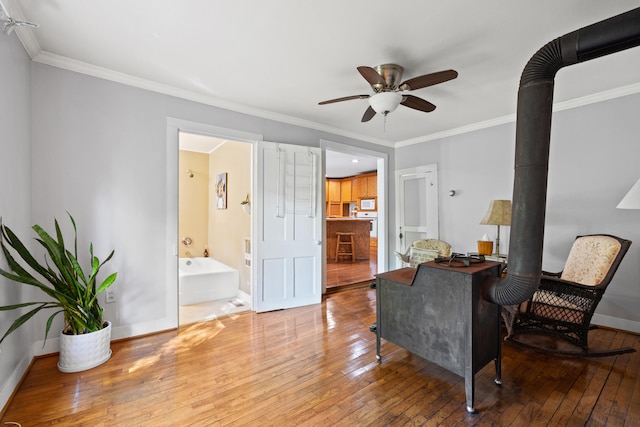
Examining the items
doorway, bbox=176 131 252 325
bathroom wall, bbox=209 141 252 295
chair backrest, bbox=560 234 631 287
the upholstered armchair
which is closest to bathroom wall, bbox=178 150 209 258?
doorway, bbox=176 131 252 325

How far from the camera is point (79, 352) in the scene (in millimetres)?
2236

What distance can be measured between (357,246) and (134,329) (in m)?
5.74

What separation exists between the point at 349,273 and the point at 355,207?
13.2 feet

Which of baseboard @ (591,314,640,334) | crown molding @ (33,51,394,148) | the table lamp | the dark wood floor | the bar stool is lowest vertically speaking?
the dark wood floor

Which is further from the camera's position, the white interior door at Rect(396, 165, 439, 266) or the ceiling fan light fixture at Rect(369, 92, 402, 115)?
the white interior door at Rect(396, 165, 439, 266)

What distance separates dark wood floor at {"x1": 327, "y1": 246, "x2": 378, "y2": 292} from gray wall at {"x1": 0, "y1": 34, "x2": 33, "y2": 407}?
341 cm

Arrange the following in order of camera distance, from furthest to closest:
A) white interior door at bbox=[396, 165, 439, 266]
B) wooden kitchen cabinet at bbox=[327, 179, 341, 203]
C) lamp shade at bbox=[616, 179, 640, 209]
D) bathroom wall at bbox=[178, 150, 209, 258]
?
1. wooden kitchen cabinet at bbox=[327, 179, 341, 203]
2. bathroom wall at bbox=[178, 150, 209, 258]
3. white interior door at bbox=[396, 165, 439, 266]
4. lamp shade at bbox=[616, 179, 640, 209]

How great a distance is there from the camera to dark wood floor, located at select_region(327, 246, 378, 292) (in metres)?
5.02

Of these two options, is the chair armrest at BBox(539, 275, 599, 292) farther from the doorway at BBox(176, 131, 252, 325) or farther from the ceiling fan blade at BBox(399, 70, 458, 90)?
the doorway at BBox(176, 131, 252, 325)

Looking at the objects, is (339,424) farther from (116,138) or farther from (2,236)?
(116,138)

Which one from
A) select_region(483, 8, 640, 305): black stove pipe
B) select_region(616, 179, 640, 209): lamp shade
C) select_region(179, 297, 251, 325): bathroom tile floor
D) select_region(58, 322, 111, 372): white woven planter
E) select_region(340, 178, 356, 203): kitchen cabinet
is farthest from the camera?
select_region(340, 178, 356, 203): kitchen cabinet

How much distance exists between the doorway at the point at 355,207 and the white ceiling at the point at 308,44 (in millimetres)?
1755

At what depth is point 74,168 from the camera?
2566 mm

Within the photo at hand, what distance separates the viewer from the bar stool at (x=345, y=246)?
738 centimetres
